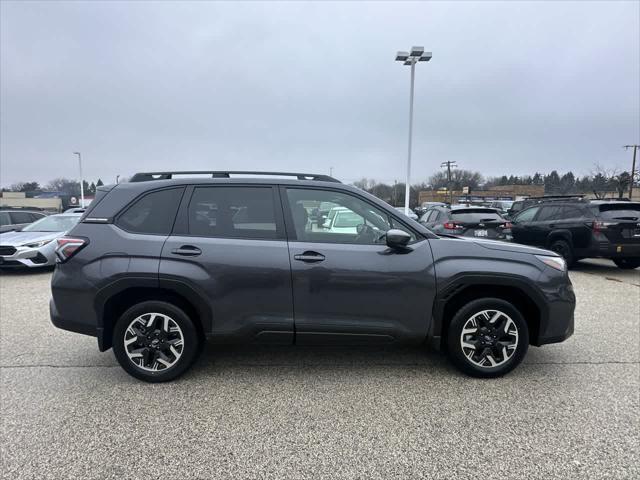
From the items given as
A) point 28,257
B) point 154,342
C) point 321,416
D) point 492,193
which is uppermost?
point 492,193

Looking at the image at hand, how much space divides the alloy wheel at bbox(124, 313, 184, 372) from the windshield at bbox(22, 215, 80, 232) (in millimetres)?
8278

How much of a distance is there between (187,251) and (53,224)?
30.3 feet

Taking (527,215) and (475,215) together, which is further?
(527,215)

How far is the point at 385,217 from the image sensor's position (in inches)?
140

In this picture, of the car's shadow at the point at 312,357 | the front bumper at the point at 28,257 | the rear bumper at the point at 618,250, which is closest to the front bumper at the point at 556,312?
the car's shadow at the point at 312,357

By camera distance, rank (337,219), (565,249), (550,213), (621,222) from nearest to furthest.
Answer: (337,219) < (621,222) < (565,249) < (550,213)

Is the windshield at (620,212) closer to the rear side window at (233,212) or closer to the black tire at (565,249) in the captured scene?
the black tire at (565,249)

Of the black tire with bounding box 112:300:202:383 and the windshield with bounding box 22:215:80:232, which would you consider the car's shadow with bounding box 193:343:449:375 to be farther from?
the windshield with bounding box 22:215:80:232

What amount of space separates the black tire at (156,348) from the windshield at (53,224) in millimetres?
8231

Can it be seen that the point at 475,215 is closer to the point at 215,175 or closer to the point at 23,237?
the point at 215,175

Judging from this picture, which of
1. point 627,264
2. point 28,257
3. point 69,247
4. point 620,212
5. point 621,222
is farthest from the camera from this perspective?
point 627,264

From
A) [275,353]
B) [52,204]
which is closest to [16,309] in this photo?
[275,353]

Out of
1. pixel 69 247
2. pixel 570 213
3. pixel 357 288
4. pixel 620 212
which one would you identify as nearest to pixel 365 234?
pixel 357 288

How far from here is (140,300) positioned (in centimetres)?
353
